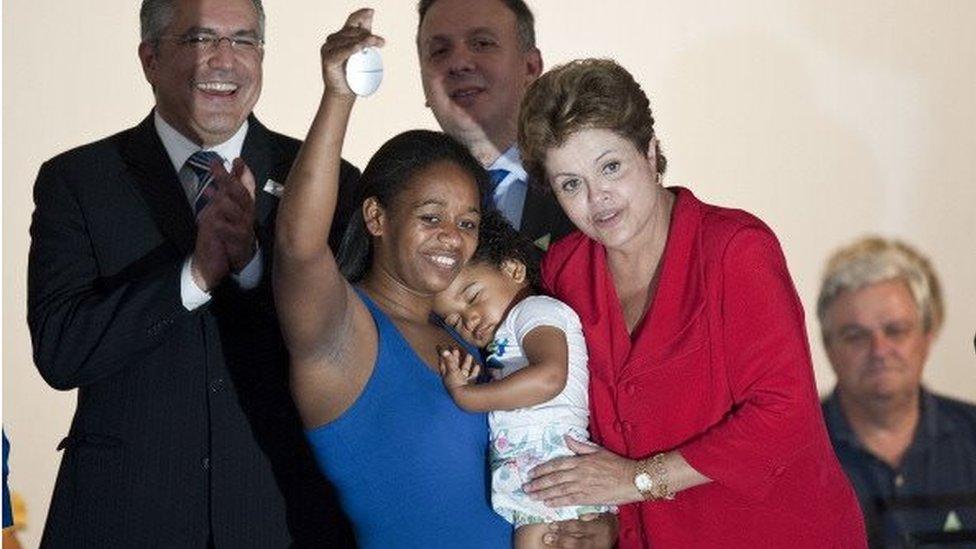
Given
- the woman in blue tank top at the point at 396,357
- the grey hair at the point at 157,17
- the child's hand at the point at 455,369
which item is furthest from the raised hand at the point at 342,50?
the grey hair at the point at 157,17

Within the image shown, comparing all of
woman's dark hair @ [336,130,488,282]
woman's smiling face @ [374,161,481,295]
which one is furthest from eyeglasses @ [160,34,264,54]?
woman's smiling face @ [374,161,481,295]

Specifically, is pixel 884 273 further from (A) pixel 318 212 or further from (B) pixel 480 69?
(A) pixel 318 212

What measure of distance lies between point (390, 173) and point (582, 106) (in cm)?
31

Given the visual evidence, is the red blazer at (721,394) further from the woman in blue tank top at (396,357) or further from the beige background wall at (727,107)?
the beige background wall at (727,107)

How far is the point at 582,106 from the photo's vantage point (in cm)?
253

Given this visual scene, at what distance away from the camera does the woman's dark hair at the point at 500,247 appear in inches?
106

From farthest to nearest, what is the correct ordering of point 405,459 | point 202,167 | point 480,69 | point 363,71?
1. point 480,69
2. point 202,167
3. point 405,459
4. point 363,71

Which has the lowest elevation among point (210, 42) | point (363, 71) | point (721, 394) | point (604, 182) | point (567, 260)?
point (721, 394)

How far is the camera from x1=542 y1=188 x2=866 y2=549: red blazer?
247 cm

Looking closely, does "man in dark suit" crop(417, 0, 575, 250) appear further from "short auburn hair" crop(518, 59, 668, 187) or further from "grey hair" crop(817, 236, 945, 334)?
"grey hair" crop(817, 236, 945, 334)

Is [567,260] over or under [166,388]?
over

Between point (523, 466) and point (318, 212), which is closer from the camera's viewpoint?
point (318, 212)

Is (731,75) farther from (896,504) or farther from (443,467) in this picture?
(443,467)

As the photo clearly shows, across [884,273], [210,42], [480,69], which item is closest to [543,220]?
[480,69]
